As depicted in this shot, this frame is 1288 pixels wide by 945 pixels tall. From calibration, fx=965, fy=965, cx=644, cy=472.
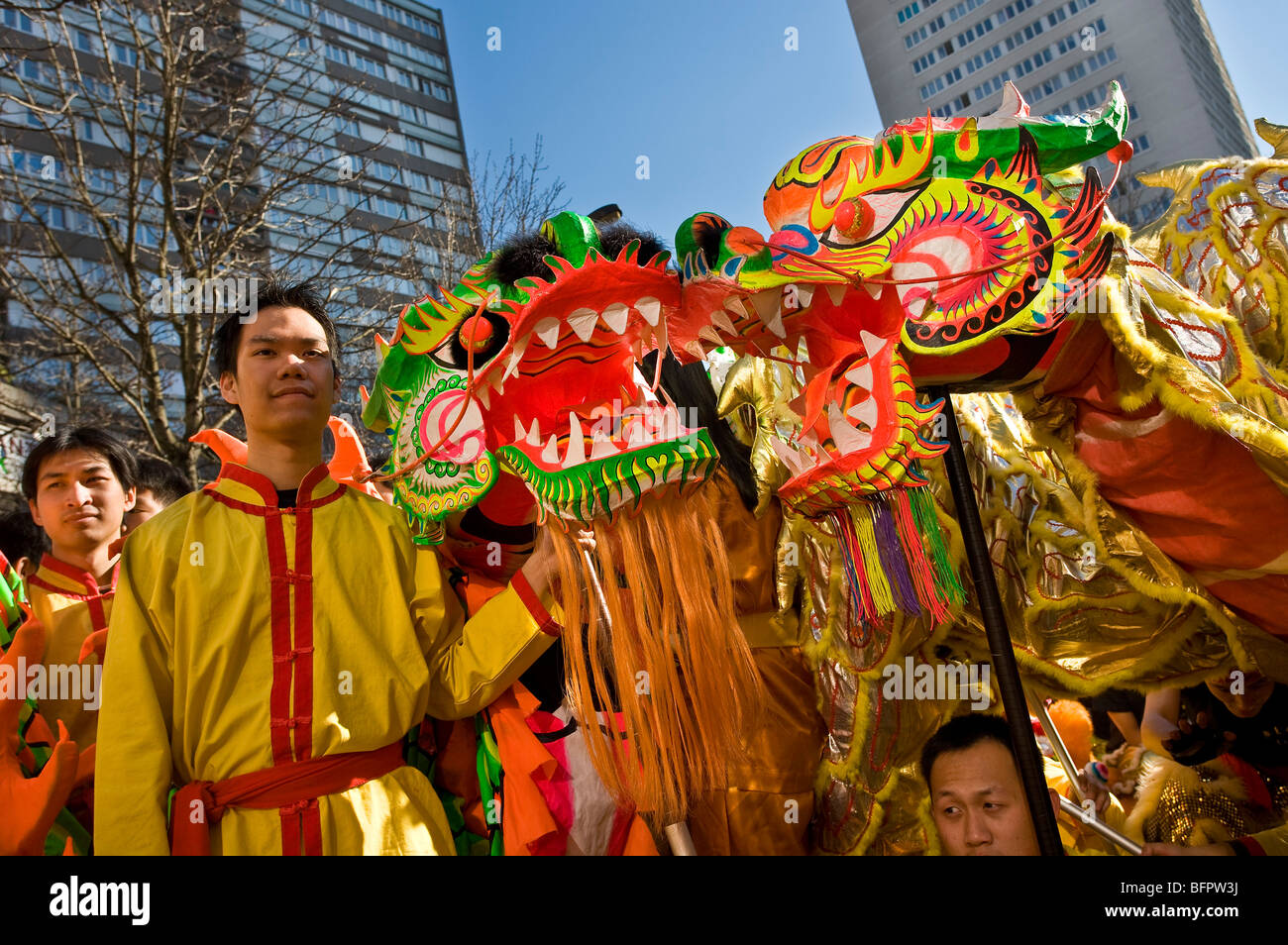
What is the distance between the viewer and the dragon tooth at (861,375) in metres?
1.76

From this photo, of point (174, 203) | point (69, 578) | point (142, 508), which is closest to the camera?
point (69, 578)

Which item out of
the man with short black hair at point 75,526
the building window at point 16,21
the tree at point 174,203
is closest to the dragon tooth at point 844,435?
the man with short black hair at point 75,526

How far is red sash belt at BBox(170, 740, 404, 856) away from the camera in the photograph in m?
1.72

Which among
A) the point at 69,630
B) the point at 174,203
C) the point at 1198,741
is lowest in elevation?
the point at 1198,741

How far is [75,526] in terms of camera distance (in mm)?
2691

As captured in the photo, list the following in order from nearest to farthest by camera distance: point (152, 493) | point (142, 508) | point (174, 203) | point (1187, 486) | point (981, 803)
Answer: point (1187, 486), point (981, 803), point (142, 508), point (152, 493), point (174, 203)

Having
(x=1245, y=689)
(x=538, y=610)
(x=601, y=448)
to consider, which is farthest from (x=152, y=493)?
(x=1245, y=689)

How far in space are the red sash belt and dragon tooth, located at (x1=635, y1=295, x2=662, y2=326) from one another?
3.31ft

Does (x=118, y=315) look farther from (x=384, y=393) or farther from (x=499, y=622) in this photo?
(x=499, y=622)

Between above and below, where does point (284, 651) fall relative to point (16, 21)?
below

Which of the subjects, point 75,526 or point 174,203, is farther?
point 174,203

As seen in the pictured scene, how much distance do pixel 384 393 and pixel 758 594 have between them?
1.05 metres

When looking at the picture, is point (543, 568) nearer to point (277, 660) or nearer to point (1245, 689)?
point (277, 660)

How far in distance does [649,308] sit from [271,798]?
1.13m
